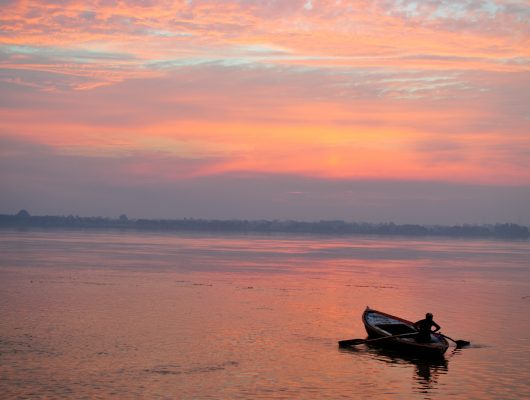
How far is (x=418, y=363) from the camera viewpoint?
27766mm

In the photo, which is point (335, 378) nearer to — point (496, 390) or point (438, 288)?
point (496, 390)

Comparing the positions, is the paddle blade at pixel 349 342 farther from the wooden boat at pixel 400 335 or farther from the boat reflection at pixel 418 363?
the wooden boat at pixel 400 335

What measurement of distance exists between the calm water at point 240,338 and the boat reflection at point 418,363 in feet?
0.31

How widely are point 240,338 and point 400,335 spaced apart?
7472 millimetres

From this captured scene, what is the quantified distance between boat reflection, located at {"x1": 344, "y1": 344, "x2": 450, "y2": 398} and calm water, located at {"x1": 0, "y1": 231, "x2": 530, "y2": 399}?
0.10 metres

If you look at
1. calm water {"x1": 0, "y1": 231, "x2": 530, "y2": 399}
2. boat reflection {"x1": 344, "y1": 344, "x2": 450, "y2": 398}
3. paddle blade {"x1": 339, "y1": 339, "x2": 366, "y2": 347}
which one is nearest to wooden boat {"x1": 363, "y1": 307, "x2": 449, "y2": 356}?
boat reflection {"x1": 344, "y1": 344, "x2": 450, "y2": 398}

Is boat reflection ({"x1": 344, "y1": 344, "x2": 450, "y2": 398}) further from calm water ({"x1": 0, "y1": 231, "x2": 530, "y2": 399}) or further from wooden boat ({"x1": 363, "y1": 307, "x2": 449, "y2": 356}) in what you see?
wooden boat ({"x1": 363, "y1": 307, "x2": 449, "y2": 356})

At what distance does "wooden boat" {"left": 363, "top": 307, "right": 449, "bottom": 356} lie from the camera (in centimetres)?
2842

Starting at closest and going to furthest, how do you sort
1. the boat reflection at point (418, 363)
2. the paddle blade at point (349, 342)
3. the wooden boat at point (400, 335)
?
the boat reflection at point (418, 363)
the wooden boat at point (400, 335)
the paddle blade at point (349, 342)

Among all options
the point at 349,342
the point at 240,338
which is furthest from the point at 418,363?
the point at 240,338

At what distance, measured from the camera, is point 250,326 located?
35.1 meters

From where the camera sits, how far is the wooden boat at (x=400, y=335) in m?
28.4

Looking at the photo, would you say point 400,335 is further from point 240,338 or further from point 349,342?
point 240,338

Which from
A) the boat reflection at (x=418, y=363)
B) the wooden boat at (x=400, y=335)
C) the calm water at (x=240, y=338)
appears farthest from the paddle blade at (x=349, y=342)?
the wooden boat at (x=400, y=335)
